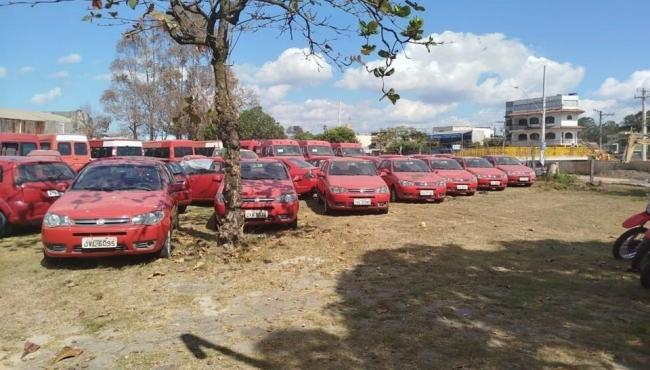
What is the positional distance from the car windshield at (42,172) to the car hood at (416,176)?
28.8 ft

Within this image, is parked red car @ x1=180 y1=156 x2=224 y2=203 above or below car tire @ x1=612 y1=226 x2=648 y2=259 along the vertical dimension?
above

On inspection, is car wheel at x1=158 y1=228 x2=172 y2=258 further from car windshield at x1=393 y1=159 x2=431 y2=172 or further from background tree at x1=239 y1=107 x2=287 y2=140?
background tree at x1=239 y1=107 x2=287 y2=140

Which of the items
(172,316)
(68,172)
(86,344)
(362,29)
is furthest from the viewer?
(68,172)

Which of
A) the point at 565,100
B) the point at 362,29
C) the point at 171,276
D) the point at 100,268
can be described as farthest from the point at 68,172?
the point at 565,100

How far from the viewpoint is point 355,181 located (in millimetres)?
12656

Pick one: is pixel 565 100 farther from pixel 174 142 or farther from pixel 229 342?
pixel 229 342

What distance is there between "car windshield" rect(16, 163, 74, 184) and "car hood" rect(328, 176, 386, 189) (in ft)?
18.9

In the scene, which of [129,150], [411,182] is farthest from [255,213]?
[129,150]

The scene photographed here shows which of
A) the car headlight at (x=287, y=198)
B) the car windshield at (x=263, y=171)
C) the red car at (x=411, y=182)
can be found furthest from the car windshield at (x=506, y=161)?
the car headlight at (x=287, y=198)

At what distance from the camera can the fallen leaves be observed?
168 inches

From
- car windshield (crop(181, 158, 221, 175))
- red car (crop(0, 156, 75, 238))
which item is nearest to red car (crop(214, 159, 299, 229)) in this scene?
red car (crop(0, 156, 75, 238))

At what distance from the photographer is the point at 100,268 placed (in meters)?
7.05

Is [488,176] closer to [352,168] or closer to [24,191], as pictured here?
[352,168]

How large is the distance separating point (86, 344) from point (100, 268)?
106 inches
